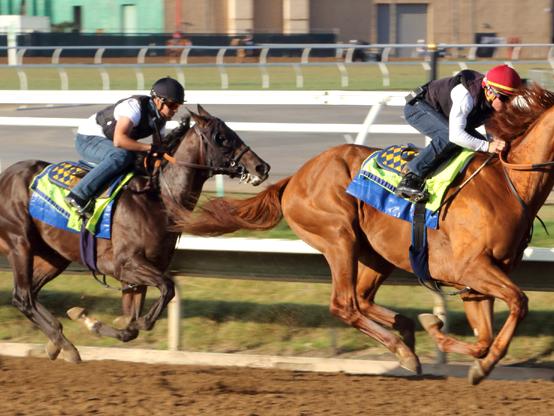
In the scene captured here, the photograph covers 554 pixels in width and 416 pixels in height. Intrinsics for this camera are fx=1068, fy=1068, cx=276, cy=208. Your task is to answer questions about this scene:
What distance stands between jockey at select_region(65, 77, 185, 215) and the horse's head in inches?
8.0

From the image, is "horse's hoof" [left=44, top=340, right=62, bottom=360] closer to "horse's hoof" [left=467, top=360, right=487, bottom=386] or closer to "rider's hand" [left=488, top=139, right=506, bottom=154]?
"horse's hoof" [left=467, top=360, right=487, bottom=386]

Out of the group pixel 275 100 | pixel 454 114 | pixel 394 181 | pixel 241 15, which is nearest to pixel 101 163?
pixel 394 181

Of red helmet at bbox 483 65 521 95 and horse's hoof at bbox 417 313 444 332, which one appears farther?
horse's hoof at bbox 417 313 444 332

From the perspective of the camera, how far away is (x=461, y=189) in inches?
218

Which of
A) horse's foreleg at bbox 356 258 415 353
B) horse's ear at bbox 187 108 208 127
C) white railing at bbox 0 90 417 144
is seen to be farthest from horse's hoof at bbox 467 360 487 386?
white railing at bbox 0 90 417 144

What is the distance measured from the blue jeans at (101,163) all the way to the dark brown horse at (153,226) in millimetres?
122

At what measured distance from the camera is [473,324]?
5570mm

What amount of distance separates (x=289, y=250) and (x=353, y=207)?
0.52m

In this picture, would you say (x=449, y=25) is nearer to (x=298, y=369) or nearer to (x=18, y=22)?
(x=18, y=22)

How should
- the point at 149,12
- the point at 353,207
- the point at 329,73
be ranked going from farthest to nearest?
the point at 149,12 < the point at 329,73 < the point at 353,207

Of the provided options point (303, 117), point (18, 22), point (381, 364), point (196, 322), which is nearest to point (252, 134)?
point (303, 117)

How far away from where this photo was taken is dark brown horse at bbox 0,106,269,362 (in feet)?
19.0

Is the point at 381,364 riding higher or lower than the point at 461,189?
lower

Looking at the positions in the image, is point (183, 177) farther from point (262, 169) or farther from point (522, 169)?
point (522, 169)
